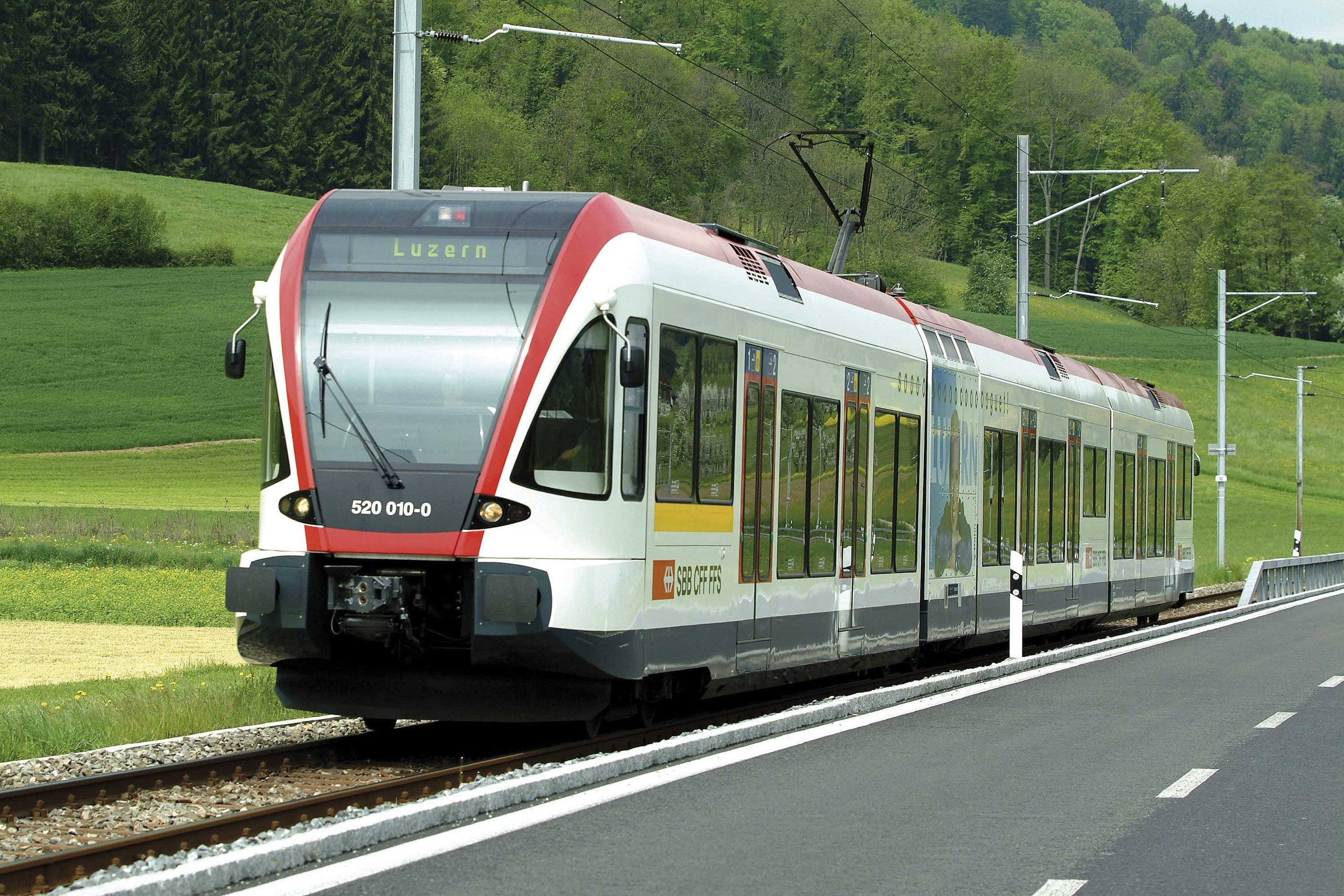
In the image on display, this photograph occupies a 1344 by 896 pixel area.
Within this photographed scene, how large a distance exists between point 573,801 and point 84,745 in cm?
469

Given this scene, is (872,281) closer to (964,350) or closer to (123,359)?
(964,350)

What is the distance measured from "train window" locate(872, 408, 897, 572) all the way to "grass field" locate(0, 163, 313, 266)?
72657mm

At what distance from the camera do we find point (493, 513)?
10.8 meters

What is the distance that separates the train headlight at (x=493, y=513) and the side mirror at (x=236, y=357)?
1877 mm

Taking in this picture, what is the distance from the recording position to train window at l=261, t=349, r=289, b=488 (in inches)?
445

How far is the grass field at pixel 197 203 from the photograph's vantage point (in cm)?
9075

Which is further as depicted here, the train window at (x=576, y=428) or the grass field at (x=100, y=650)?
the grass field at (x=100, y=650)

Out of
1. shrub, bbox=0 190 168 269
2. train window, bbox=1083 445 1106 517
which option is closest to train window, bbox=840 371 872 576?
train window, bbox=1083 445 1106 517

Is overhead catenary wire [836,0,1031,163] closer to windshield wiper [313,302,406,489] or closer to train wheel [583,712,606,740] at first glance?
train wheel [583,712,606,740]

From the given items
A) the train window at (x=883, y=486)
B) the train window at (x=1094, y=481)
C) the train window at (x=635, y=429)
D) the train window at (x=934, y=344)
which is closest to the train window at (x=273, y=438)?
the train window at (x=635, y=429)

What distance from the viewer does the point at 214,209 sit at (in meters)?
96.3

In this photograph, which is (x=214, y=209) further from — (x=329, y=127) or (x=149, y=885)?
(x=149, y=885)

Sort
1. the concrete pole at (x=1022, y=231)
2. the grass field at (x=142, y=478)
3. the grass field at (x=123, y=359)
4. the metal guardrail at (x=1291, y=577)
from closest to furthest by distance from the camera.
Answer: the concrete pole at (x=1022, y=231) < the metal guardrail at (x=1291, y=577) < the grass field at (x=142, y=478) < the grass field at (x=123, y=359)

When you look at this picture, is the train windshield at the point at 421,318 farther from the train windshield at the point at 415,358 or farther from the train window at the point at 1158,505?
the train window at the point at 1158,505
